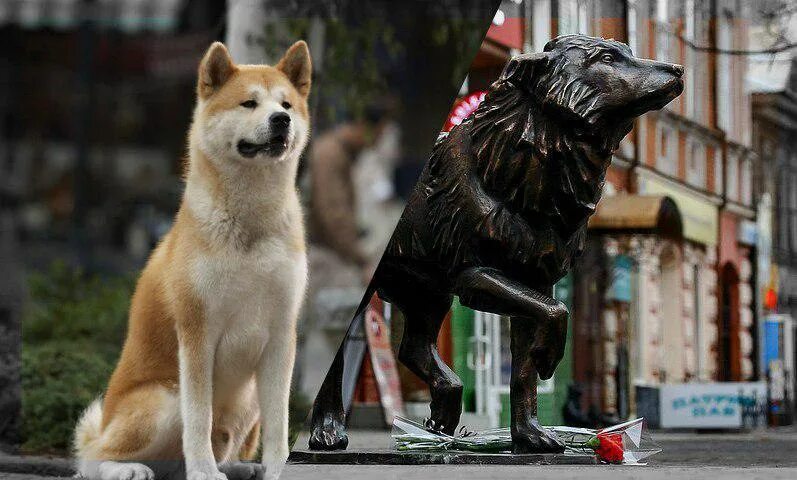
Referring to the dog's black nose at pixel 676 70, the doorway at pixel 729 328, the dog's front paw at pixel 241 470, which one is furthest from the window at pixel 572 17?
the doorway at pixel 729 328

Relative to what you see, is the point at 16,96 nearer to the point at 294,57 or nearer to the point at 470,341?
the point at 470,341

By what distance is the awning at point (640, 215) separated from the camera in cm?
971

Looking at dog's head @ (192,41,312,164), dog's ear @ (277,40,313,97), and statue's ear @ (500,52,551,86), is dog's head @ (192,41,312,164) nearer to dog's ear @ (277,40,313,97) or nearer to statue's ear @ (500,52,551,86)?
dog's ear @ (277,40,313,97)

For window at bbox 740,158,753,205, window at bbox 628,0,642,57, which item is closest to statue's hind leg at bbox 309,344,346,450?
window at bbox 628,0,642,57

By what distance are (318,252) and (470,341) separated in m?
2.54

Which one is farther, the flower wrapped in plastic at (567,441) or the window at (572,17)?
the window at (572,17)

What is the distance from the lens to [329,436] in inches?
153

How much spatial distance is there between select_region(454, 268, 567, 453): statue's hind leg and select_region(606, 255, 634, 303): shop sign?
23.3 ft

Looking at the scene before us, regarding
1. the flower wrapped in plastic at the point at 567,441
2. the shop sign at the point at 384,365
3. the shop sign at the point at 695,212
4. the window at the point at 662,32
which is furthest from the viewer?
the shop sign at the point at 695,212

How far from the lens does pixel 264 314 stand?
2928 millimetres

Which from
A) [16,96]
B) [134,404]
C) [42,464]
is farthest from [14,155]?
[134,404]

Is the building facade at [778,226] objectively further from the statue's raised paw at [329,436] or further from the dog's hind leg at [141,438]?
the dog's hind leg at [141,438]

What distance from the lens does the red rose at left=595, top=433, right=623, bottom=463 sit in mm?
3449

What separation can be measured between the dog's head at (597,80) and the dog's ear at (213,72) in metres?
0.98
